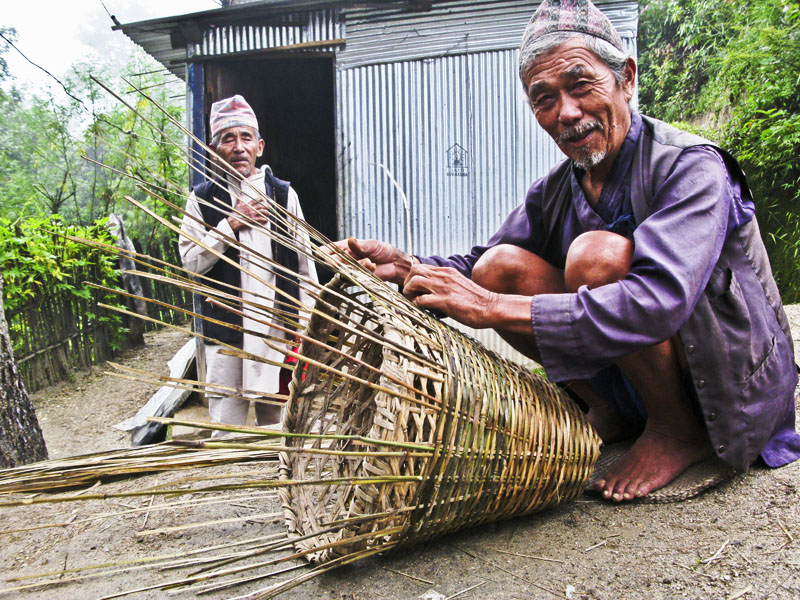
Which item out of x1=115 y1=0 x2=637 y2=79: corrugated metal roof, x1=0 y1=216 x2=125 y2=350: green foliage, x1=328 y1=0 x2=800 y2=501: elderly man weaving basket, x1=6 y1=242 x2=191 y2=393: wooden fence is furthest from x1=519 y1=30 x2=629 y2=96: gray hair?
x1=6 y1=242 x2=191 y2=393: wooden fence

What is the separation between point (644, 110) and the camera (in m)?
10.3

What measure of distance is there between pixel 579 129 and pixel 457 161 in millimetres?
2922

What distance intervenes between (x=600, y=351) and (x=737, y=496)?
0.64 meters

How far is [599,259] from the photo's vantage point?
5.13ft

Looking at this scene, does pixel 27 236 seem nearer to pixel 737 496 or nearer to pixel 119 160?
pixel 737 496

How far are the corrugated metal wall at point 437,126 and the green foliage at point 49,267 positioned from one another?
2.34 metres

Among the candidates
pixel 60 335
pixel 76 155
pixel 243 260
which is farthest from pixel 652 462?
pixel 76 155

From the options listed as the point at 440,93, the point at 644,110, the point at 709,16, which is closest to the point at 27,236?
the point at 440,93

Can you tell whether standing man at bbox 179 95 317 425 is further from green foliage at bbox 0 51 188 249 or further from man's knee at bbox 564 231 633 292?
green foliage at bbox 0 51 188 249

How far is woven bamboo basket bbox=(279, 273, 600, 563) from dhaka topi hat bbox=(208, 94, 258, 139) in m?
1.99

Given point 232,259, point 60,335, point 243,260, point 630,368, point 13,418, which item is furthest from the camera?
point 60,335

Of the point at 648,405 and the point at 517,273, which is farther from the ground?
the point at 517,273

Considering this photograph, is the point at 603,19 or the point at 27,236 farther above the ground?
the point at 603,19

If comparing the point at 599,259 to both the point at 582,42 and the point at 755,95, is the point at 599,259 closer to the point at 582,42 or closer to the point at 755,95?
the point at 582,42
